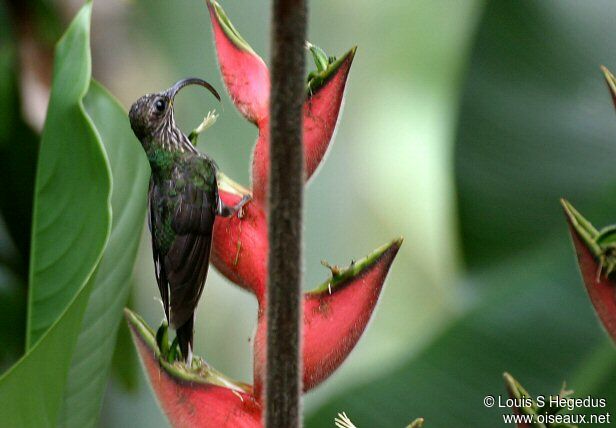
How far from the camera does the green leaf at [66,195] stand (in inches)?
17.8

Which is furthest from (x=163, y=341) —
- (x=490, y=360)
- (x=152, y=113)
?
(x=490, y=360)

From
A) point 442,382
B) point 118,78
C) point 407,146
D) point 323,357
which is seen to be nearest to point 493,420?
point 442,382

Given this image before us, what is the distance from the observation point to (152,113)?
0.38 m

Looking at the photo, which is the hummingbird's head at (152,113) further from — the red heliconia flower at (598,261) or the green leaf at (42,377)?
the red heliconia flower at (598,261)

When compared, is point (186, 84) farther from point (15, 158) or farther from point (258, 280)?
point (15, 158)

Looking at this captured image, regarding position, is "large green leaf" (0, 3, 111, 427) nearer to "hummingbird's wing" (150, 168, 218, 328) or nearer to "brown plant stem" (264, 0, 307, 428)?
"hummingbird's wing" (150, 168, 218, 328)

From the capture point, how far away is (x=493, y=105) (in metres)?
0.69

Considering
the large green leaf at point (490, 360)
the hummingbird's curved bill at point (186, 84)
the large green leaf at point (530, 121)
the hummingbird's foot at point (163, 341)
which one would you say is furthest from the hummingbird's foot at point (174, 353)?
the large green leaf at point (530, 121)

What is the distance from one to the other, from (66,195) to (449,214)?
15.0 inches

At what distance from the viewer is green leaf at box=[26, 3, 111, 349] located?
0.45m

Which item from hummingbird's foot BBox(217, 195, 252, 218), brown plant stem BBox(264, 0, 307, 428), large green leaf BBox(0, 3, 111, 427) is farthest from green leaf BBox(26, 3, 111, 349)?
brown plant stem BBox(264, 0, 307, 428)

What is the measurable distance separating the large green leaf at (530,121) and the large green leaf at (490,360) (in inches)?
2.6

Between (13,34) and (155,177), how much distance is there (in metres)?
0.50

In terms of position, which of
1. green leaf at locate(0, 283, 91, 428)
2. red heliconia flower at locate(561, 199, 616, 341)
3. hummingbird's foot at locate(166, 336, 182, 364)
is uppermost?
green leaf at locate(0, 283, 91, 428)
